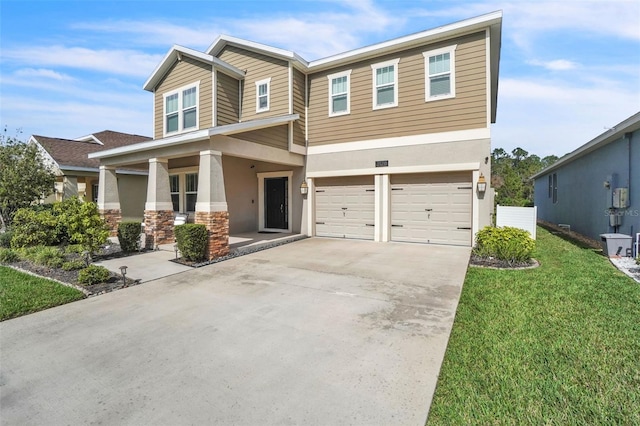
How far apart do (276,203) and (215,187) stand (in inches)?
203

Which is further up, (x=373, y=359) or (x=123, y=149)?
(x=123, y=149)

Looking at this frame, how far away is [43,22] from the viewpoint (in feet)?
27.0

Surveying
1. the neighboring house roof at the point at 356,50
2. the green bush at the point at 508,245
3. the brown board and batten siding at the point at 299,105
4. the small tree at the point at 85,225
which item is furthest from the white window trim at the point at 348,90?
the small tree at the point at 85,225

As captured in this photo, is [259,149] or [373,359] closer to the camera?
[373,359]

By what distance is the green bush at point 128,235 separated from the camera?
30.3 feet

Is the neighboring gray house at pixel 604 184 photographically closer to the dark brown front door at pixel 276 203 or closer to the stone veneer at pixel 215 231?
the stone veneer at pixel 215 231

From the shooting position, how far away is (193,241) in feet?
25.8

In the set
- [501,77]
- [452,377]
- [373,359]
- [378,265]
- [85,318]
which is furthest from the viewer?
[501,77]

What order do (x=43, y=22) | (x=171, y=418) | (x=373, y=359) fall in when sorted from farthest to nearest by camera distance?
(x=43, y=22)
(x=373, y=359)
(x=171, y=418)

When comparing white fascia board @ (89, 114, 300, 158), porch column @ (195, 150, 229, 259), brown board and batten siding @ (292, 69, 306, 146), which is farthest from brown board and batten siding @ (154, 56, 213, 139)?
porch column @ (195, 150, 229, 259)

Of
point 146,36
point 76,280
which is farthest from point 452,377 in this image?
point 146,36

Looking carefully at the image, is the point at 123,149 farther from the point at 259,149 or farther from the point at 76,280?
the point at 76,280

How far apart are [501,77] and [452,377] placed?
48.0 feet

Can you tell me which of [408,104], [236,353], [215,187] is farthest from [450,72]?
[236,353]
